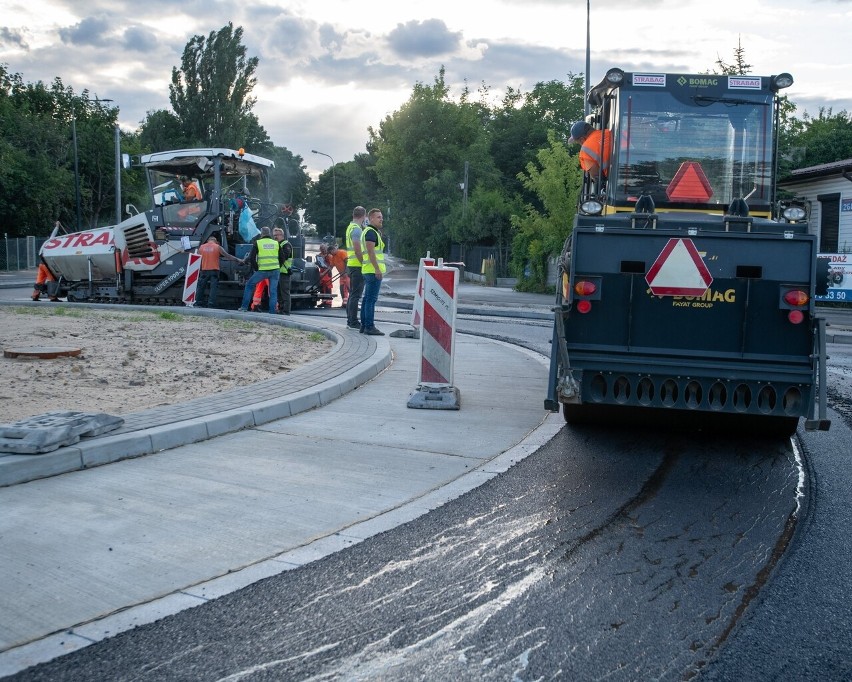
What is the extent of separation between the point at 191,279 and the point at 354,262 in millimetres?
7057

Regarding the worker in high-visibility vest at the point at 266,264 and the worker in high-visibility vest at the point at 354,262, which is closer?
the worker in high-visibility vest at the point at 354,262

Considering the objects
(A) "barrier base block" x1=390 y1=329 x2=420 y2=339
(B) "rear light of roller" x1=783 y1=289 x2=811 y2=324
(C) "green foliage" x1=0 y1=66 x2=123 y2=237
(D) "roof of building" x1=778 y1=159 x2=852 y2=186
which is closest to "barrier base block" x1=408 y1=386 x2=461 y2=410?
(B) "rear light of roller" x1=783 y1=289 x2=811 y2=324

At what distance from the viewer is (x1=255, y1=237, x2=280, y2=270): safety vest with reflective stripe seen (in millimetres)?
16609

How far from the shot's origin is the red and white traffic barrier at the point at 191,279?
19125 millimetres

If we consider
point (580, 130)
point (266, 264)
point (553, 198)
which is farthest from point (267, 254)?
point (553, 198)

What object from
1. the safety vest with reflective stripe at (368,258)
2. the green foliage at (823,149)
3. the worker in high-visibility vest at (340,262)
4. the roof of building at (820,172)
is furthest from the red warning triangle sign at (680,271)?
the green foliage at (823,149)

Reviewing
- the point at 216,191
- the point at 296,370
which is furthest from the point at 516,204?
the point at 296,370

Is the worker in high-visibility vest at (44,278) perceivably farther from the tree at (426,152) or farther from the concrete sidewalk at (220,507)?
the tree at (426,152)

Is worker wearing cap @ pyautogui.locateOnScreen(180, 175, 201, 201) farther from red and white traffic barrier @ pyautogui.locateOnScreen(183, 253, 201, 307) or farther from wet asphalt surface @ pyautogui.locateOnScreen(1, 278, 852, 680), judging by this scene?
wet asphalt surface @ pyautogui.locateOnScreen(1, 278, 852, 680)

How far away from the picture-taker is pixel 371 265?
12758 millimetres

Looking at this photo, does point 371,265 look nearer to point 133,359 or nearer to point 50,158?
point 133,359

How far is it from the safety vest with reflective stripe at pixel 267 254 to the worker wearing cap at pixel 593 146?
8.60 m

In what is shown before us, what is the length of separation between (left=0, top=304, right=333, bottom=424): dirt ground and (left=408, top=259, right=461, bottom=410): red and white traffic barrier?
1.86m

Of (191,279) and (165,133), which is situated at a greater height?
(165,133)
